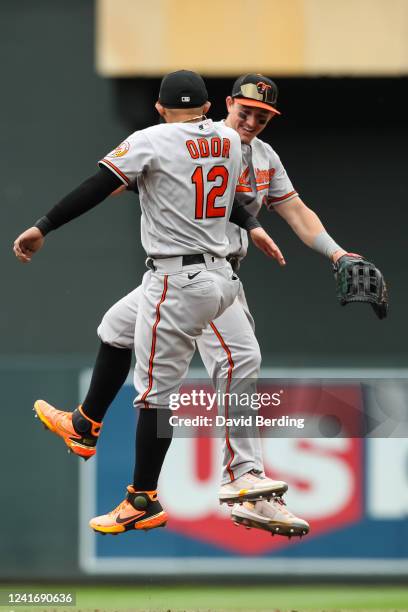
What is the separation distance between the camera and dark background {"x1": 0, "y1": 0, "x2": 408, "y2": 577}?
10695mm

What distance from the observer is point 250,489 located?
18.7ft

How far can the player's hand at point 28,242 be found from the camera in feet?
17.5

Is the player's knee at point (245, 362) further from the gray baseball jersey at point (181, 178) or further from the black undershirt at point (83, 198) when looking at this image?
the black undershirt at point (83, 198)

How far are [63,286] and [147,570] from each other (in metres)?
2.51

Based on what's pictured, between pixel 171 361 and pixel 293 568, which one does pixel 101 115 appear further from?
pixel 171 361

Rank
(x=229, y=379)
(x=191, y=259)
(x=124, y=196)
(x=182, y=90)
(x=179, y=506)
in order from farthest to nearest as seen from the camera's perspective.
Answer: (x=124, y=196), (x=179, y=506), (x=229, y=379), (x=191, y=259), (x=182, y=90)

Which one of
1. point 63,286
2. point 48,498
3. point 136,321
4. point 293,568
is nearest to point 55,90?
point 63,286

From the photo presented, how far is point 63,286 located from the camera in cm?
1081

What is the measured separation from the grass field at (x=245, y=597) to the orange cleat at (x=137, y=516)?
3.56 metres

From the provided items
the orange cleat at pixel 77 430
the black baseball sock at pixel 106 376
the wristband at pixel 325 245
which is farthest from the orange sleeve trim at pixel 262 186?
the orange cleat at pixel 77 430

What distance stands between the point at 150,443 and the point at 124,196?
17.5 ft

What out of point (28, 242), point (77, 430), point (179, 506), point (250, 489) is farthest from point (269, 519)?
point (179, 506)

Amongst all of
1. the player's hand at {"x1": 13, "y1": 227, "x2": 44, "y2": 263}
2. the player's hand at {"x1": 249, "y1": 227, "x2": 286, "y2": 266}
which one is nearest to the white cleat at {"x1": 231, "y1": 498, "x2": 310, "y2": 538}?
the player's hand at {"x1": 249, "y1": 227, "x2": 286, "y2": 266}

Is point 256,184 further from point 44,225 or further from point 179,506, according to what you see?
point 179,506
